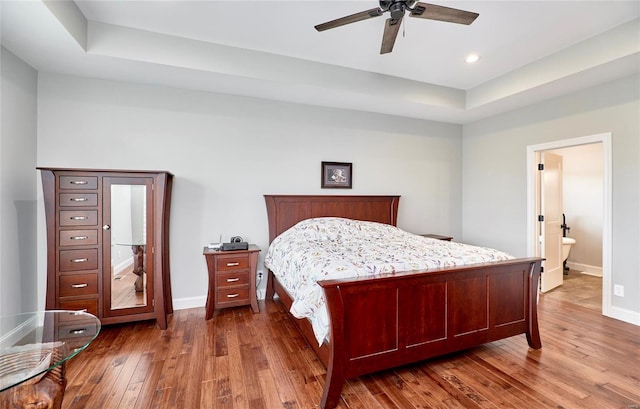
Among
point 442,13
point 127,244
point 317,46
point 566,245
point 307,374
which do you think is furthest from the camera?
point 566,245

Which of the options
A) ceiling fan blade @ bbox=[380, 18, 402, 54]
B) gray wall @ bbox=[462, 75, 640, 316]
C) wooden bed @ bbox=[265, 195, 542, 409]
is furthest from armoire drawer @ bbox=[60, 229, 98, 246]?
gray wall @ bbox=[462, 75, 640, 316]

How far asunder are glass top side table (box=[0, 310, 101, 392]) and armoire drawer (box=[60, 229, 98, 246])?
2.97 ft

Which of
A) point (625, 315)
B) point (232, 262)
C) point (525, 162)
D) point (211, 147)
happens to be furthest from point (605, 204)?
point (211, 147)

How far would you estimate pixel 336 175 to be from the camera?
4.13 m

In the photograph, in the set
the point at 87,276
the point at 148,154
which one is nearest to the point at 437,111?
the point at 148,154

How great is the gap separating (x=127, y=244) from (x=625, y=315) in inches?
202

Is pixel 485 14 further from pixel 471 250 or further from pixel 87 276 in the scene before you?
pixel 87 276

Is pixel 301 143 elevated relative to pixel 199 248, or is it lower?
elevated

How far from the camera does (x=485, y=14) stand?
2.51m

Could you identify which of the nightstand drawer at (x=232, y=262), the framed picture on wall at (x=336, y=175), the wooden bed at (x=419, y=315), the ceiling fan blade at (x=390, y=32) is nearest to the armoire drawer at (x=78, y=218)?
the nightstand drawer at (x=232, y=262)

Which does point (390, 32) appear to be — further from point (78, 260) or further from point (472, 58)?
point (78, 260)

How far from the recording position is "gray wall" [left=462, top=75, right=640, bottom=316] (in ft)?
9.95

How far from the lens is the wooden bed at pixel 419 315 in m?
1.81

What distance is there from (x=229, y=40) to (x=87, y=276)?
103 inches
